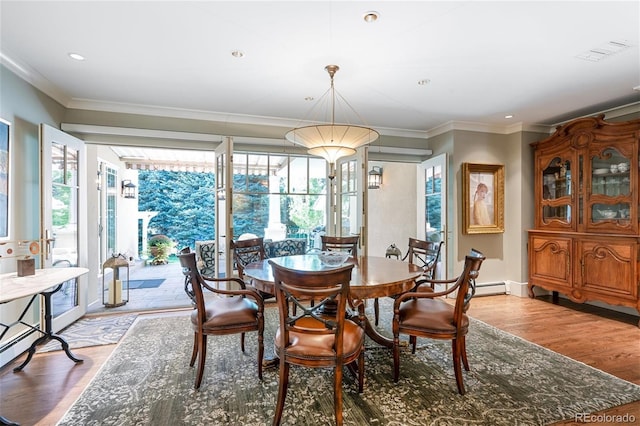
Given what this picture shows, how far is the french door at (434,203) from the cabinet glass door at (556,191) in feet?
4.44

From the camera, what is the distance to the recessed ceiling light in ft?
6.80

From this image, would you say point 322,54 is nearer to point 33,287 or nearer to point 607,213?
point 33,287

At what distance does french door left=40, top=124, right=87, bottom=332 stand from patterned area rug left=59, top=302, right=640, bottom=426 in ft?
3.99

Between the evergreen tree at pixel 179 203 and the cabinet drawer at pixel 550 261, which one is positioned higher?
the evergreen tree at pixel 179 203

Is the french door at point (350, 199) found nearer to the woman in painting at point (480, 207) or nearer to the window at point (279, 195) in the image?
the window at point (279, 195)

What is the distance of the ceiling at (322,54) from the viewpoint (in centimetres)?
208

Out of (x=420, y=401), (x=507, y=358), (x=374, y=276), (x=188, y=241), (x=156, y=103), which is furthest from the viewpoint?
(x=188, y=241)

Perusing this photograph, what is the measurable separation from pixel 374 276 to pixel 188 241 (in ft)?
28.3

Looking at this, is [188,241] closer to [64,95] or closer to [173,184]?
[173,184]

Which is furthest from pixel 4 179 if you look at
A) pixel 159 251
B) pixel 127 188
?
pixel 159 251

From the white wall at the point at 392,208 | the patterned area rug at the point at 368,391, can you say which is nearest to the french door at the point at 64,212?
the patterned area rug at the point at 368,391

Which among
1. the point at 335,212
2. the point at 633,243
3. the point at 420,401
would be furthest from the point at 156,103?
the point at 633,243

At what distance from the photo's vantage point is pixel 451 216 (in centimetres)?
470

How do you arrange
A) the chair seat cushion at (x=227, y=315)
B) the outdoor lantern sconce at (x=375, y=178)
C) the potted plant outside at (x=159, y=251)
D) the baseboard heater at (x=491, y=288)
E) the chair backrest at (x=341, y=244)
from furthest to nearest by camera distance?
the potted plant outside at (x=159, y=251) → the outdoor lantern sconce at (x=375, y=178) → the baseboard heater at (x=491, y=288) → the chair backrest at (x=341, y=244) → the chair seat cushion at (x=227, y=315)
